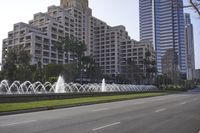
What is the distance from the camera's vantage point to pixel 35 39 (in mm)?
130250

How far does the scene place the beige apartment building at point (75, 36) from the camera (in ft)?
440

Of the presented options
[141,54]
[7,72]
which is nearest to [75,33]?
[141,54]

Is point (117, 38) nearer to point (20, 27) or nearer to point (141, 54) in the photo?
point (141, 54)

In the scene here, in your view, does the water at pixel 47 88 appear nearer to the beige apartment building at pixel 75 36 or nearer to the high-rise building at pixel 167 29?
the high-rise building at pixel 167 29

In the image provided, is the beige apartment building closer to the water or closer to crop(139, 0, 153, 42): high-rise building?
crop(139, 0, 153, 42): high-rise building

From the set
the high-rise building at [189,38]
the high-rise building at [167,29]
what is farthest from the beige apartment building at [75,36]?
the high-rise building at [189,38]

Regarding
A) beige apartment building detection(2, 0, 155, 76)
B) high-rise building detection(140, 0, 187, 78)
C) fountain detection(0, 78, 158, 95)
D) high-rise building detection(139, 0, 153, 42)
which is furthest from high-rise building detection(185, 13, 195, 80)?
beige apartment building detection(2, 0, 155, 76)

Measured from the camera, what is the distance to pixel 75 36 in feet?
520

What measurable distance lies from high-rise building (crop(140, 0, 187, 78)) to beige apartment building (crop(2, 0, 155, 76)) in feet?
77.2

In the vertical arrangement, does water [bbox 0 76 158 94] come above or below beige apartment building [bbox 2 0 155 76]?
below

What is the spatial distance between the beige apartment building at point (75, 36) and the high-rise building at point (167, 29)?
23.5 m

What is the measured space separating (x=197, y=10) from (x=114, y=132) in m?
7.63

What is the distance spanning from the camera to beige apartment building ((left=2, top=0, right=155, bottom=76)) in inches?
5281

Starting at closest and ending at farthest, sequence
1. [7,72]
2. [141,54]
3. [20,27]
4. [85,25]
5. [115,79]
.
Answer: [7,72] < [20,27] < [115,79] < [85,25] < [141,54]
